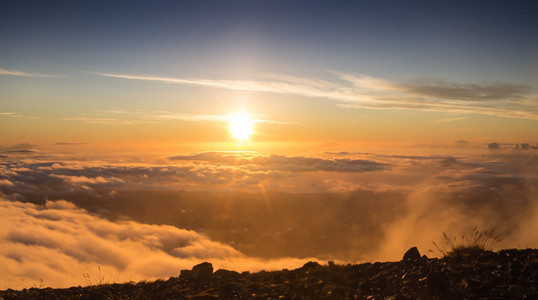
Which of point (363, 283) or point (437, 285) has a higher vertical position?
point (437, 285)

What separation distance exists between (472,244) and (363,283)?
3.89 metres

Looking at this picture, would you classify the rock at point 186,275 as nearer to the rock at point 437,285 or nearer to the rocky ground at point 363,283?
the rocky ground at point 363,283

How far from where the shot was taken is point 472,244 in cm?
949

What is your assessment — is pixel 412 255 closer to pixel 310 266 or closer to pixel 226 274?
pixel 310 266

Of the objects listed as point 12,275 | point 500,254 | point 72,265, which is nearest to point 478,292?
point 500,254

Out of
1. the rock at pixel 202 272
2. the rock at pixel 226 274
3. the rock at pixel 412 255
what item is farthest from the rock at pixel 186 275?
the rock at pixel 412 255

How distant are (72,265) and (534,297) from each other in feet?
446

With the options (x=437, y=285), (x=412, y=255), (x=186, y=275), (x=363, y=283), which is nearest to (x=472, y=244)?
(x=412, y=255)

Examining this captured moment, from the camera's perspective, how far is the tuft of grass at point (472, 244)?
9180mm

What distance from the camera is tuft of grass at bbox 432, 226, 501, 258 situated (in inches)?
361

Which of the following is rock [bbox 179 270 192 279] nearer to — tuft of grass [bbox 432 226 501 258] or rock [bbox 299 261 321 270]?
rock [bbox 299 261 321 270]

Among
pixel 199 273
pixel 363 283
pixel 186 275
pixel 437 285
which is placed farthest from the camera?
pixel 186 275

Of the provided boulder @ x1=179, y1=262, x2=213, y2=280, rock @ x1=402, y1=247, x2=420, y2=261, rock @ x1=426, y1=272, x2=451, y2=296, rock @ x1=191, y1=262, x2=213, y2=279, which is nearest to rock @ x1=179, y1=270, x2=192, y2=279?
boulder @ x1=179, y1=262, x2=213, y2=280

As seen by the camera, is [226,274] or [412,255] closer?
[412,255]
